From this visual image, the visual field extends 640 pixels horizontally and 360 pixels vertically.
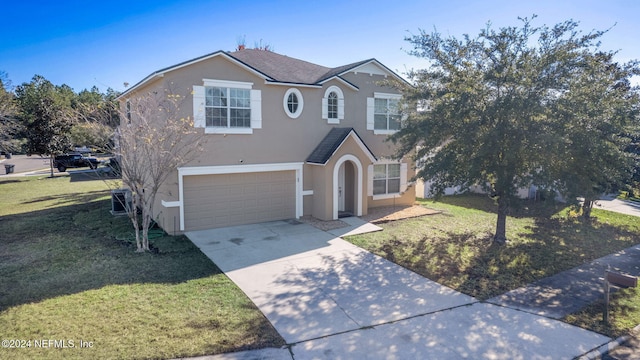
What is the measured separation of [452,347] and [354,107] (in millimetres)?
11893

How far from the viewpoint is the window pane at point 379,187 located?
17.3m

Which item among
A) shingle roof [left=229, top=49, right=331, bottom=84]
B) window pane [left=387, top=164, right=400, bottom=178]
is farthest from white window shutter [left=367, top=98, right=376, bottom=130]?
shingle roof [left=229, top=49, right=331, bottom=84]

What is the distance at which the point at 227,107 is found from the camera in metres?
13.1

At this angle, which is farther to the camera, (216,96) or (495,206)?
(495,206)

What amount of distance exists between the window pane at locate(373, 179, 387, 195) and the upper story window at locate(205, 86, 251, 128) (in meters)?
6.73

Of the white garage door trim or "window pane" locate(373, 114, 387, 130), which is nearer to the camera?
the white garage door trim

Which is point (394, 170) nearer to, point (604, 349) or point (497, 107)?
point (497, 107)

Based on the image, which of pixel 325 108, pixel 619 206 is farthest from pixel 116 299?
pixel 619 206

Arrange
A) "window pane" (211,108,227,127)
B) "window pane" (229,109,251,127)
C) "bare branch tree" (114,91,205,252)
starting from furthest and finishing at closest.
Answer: "window pane" (229,109,251,127) → "window pane" (211,108,227,127) → "bare branch tree" (114,91,205,252)

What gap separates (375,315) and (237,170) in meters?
8.12

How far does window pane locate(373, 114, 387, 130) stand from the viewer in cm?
1702

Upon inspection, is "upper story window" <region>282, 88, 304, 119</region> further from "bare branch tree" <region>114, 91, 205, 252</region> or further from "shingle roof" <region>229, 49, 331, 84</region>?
"bare branch tree" <region>114, 91, 205, 252</region>

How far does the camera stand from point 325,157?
47.5 ft

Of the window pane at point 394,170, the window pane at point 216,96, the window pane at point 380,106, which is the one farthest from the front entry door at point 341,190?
the window pane at point 216,96
